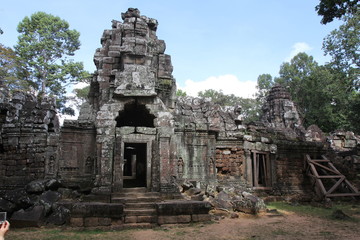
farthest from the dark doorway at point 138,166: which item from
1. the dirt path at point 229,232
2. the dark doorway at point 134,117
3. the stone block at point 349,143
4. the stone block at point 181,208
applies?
the stone block at point 349,143

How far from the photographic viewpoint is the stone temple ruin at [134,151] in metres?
7.23

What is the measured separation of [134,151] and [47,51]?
14.6 meters

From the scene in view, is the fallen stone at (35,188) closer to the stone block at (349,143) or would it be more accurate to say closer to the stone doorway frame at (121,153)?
the stone doorway frame at (121,153)

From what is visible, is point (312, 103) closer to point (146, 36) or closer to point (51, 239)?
point (146, 36)

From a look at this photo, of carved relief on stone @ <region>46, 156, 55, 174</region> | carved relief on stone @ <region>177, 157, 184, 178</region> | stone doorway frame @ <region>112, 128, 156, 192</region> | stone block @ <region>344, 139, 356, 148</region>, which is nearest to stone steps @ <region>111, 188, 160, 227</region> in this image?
stone doorway frame @ <region>112, 128, 156, 192</region>

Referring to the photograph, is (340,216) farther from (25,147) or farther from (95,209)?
(25,147)

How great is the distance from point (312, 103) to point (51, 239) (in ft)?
88.7

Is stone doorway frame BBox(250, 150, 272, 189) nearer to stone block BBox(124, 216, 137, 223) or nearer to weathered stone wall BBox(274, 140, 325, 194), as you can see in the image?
weathered stone wall BBox(274, 140, 325, 194)

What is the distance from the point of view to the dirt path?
19.6ft

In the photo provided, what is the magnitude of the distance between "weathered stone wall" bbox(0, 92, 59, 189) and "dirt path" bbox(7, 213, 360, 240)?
3.15 meters

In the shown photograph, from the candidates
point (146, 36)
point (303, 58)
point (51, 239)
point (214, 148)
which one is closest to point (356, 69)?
point (303, 58)

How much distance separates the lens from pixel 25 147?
952 centimetres

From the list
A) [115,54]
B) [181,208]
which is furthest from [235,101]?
[181,208]

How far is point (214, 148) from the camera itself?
10867 millimetres
